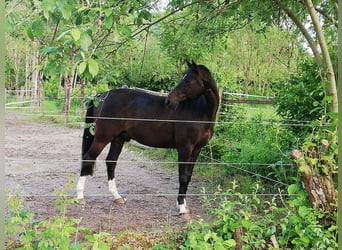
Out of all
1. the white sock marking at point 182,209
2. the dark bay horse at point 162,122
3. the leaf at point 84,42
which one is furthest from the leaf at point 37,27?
the white sock marking at point 182,209

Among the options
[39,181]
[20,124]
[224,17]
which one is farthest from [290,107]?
[20,124]

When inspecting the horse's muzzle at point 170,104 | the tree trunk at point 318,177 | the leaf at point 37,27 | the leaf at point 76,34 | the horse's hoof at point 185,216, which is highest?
the leaf at point 37,27

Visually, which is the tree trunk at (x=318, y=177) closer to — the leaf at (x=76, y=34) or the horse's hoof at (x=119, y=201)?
the leaf at (x=76, y=34)

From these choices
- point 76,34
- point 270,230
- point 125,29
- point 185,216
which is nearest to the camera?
point 76,34

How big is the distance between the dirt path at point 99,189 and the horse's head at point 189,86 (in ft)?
2.47

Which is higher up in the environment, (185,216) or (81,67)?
(81,67)

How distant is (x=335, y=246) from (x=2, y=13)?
6.20ft

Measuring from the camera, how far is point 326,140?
2.11 meters

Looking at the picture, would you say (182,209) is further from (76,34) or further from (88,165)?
(76,34)

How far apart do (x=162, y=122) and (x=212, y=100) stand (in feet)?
1.94

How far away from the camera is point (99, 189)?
4352 mm

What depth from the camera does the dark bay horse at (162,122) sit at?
354cm

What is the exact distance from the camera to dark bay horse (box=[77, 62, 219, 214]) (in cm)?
354

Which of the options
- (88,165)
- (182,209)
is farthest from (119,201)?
(182,209)
